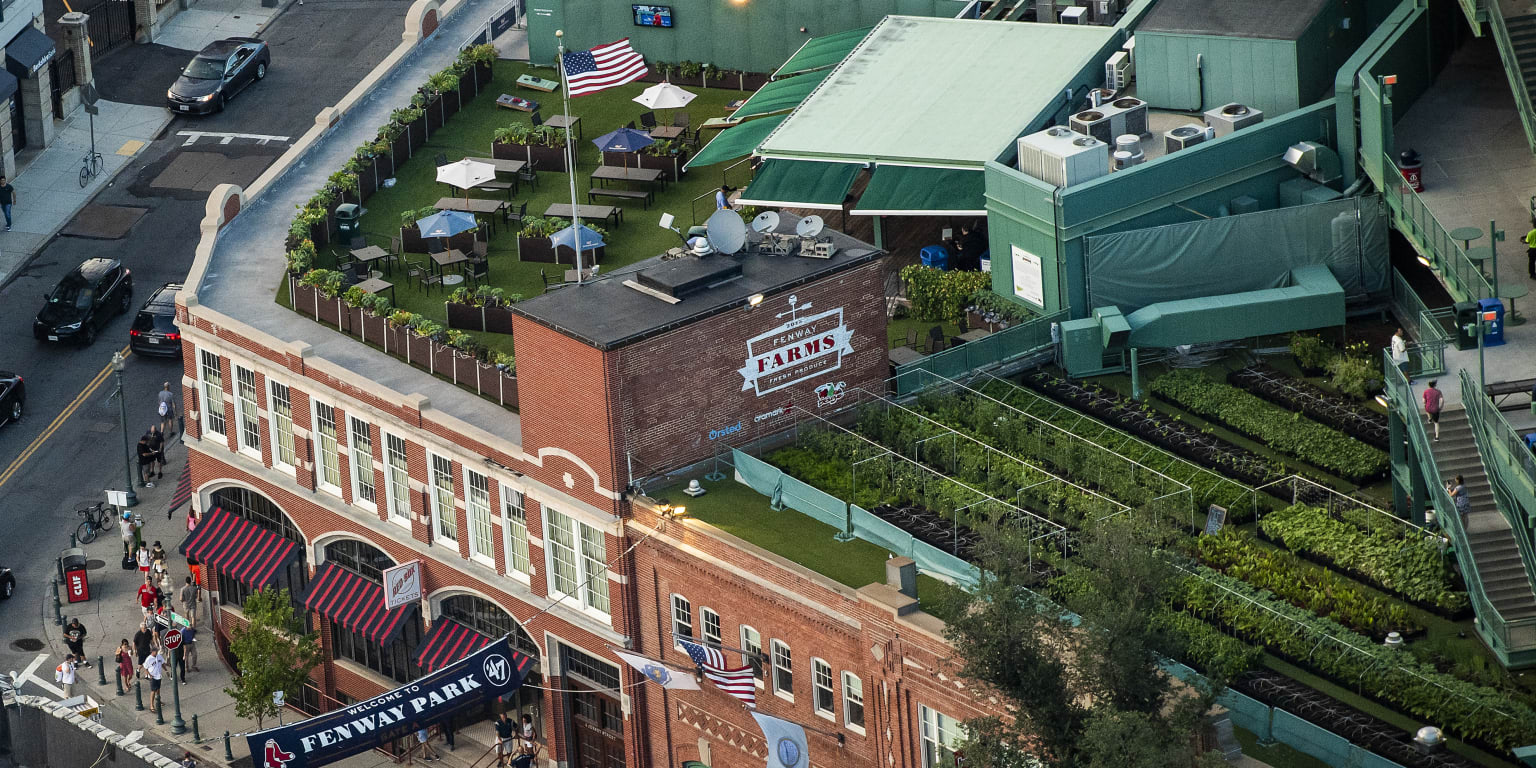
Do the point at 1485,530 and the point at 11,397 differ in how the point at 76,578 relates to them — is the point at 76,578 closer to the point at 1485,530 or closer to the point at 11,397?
the point at 11,397

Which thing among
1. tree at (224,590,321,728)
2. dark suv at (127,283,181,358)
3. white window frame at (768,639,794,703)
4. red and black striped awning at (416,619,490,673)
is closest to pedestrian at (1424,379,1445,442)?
white window frame at (768,639,794,703)

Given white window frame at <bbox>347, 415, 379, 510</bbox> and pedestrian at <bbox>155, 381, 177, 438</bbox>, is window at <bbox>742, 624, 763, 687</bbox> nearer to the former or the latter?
white window frame at <bbox>347, 415, 379, 510</bbox>

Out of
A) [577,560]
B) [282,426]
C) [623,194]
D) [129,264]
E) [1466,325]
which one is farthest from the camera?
[129,264]

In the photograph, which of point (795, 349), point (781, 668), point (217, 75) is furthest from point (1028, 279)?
point (217, 75)

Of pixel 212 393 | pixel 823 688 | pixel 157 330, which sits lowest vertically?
pixel 157 330

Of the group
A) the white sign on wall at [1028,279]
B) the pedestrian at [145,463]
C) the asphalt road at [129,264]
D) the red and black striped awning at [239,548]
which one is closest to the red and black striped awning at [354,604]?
the red and black striped awning at [239,548]

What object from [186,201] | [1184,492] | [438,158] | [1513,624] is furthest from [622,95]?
[1513,624]

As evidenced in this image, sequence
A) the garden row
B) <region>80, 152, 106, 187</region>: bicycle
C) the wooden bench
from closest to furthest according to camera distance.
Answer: the garden row
the wooden bench
<region>80, 152, 106, 187</region>: bicycle

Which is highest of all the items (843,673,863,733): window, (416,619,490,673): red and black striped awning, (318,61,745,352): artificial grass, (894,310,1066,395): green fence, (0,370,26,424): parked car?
(318,61,745,352): artificial grass
